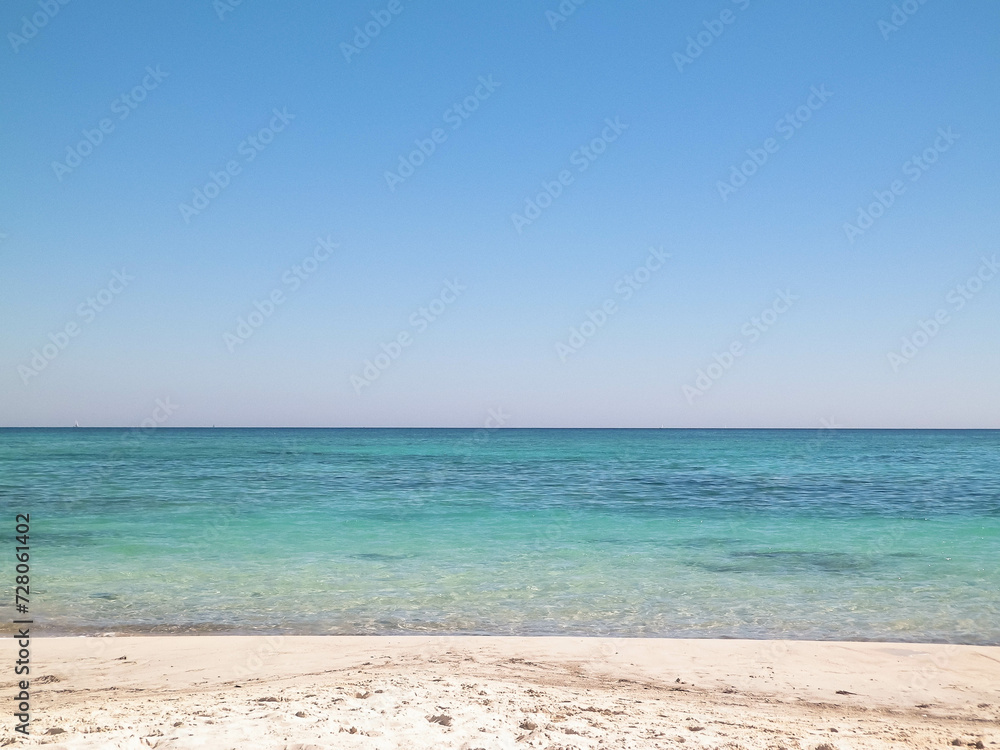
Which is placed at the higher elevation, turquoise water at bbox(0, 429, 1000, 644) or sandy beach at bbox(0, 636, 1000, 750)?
sandy beach at bbox(0, 636, 1000, 750)

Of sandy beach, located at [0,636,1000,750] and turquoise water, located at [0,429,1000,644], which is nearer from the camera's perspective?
sandy beach, located at [0,636,1000,750]

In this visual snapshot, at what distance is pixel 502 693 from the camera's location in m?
5.63

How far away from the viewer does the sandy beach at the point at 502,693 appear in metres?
4.63

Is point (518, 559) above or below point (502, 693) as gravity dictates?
below

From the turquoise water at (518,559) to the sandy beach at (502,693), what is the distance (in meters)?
0.89

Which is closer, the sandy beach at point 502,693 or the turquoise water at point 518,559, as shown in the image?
the sandy beach at point 502,693

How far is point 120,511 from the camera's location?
61.7 feet

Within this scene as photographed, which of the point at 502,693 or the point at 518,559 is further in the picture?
the point at 518,559

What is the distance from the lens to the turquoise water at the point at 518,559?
8.75 meters

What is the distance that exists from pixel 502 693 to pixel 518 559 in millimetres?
6915

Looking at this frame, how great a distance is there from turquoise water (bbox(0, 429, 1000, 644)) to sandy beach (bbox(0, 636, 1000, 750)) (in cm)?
89

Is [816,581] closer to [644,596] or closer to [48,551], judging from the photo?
[644,596]

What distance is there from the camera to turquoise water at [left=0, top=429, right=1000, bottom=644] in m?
8.75

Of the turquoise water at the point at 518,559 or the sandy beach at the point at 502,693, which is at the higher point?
the sandy beach at the point at 502,693
